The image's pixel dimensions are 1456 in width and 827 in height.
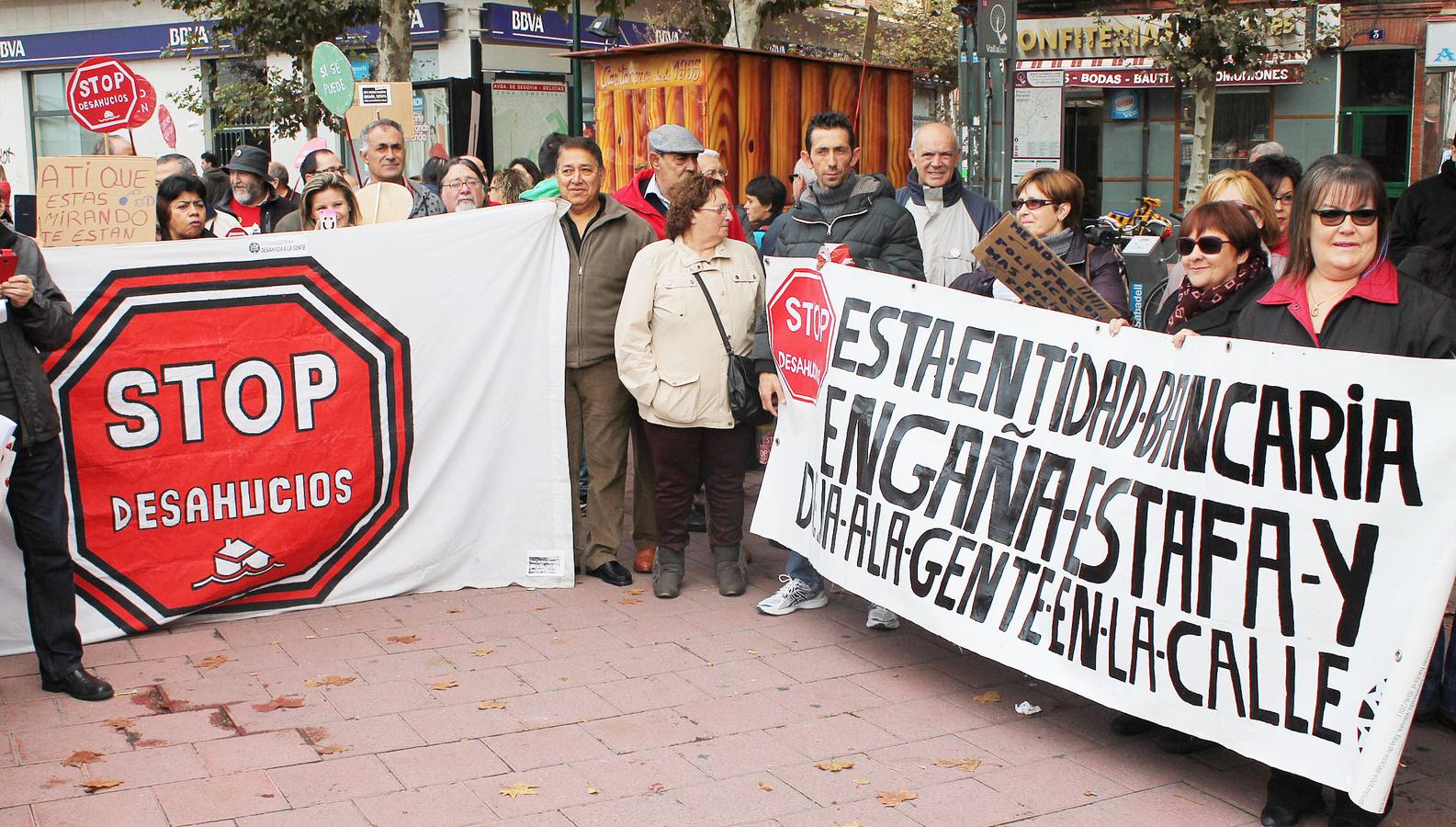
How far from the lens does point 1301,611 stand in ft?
13.8

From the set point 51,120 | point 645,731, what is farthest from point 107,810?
point 51,120

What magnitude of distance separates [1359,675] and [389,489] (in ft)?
13.9

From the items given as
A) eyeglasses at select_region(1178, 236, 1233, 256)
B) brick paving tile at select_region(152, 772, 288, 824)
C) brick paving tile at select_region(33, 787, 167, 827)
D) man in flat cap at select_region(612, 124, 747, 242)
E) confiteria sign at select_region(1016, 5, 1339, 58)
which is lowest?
brick paving tile at select_region(152, 772, 288, 824)

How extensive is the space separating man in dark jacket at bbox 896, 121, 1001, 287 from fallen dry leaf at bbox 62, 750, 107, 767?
4.51m

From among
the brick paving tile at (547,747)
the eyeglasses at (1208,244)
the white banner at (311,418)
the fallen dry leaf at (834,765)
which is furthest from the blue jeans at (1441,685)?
the white banner at (311,418)

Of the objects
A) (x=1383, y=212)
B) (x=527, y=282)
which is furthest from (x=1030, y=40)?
(x=1383, y=212)

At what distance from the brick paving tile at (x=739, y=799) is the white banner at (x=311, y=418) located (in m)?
2.48

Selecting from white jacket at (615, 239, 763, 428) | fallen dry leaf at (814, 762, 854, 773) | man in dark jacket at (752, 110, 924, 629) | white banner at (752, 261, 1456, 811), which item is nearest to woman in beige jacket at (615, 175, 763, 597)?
white jacket at (615, 239, 763, 428)

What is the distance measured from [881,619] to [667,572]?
113 centimetres

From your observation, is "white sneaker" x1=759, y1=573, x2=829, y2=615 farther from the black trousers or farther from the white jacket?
the black trousers

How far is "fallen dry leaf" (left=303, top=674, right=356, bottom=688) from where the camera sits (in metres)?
5.57

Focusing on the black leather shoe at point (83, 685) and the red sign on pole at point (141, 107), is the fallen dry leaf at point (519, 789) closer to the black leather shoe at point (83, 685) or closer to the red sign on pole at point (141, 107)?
the black leather shoe at point (83, 685)

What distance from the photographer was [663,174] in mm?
7770

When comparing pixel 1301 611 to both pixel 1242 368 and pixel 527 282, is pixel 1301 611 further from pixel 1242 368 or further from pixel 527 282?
pixel 527 282
